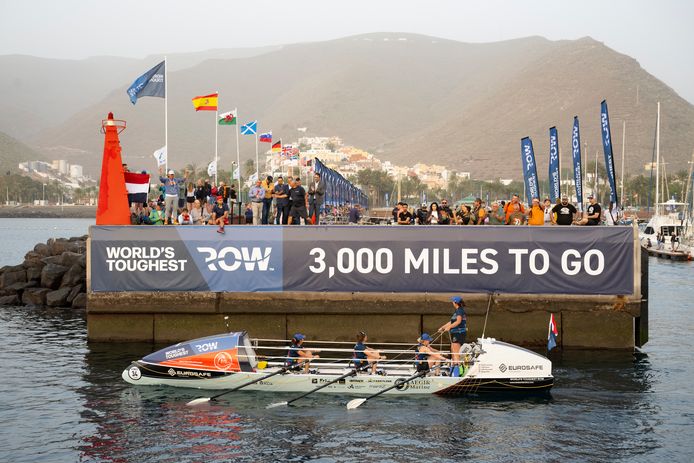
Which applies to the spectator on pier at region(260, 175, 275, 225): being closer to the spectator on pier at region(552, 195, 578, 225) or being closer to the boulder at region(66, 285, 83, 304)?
the spectator on pier at region(552, 195, 578, 225)

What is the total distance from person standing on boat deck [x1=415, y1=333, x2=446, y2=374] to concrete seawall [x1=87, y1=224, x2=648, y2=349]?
372 centimetres

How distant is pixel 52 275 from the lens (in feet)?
149

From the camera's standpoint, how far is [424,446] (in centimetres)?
2053

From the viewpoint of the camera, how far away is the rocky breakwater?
4406 centimetres

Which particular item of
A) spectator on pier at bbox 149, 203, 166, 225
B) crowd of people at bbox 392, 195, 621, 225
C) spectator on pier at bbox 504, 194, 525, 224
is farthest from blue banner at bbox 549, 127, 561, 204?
spectator on pier at bbox 149, 203, 166, 225

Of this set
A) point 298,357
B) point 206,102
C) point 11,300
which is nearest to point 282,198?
point 298,357

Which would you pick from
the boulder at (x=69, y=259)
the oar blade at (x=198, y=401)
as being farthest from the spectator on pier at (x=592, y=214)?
the boulder at (x=69, y=259)

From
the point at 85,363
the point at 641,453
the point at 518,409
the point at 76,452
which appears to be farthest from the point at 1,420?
the point at 641,453

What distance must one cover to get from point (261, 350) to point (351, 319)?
3.93 meters

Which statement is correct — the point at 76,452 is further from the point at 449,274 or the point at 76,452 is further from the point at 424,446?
the point at 449,274

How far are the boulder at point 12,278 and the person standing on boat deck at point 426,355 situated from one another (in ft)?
100

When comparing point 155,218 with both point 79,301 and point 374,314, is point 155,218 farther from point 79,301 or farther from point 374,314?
point 79,301

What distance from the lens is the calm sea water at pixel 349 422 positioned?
65.8ft

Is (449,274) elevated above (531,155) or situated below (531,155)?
below
